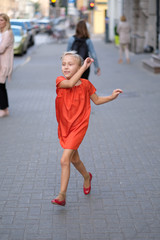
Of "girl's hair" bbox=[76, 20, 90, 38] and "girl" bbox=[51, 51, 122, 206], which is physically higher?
"girl's hair" bbox=[76, 20, 90, 38]

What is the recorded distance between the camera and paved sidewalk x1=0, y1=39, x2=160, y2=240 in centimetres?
389

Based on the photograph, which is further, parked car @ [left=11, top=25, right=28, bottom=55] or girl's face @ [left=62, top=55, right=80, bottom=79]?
parked car @ [left=11, top=25, right=28, bottom=55]

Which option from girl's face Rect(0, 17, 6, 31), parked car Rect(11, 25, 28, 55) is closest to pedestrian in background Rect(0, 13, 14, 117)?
girl's face Rect(0, 17, 6, 31)

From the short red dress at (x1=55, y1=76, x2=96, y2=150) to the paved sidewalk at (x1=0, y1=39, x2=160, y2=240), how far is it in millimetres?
719

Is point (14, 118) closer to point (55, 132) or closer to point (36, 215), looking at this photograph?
point (55, 132)

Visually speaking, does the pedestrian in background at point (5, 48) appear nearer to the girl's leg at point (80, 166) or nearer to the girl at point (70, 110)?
the girl's leg at point (80, 166)

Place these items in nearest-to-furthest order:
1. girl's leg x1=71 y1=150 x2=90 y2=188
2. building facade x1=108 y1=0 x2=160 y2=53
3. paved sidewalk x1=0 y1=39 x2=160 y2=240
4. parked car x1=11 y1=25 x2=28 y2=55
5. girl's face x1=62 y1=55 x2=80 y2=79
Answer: paved sidewalk x1=0 y1=39 x2=160 y2=240, girl's face x1=62 y1=55 x2=80 y2=79, girl's leg x1=71 y1=150 x2=90 y2=188, building facade x1=108 y1=0 x2=160 y2=53, parked car x1=11 y1=25 x2=28 y2=55

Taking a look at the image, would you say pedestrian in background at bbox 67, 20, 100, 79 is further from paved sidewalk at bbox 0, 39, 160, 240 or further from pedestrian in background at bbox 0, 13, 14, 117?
paved sidewalk at bbox 0, 39, 160, 240

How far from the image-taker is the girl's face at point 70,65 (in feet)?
13.1

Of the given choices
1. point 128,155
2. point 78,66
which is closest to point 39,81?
point 128,155

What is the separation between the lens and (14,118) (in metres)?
8.40

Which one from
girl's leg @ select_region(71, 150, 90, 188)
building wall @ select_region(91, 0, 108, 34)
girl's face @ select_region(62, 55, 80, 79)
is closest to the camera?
girl's face @ select_region(62, 55, 80, 79)

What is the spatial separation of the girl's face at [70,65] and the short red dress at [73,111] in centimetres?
9

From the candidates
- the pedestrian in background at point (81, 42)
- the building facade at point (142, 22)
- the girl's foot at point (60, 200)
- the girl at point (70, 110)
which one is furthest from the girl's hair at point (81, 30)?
the building facade at point (142, 22)
